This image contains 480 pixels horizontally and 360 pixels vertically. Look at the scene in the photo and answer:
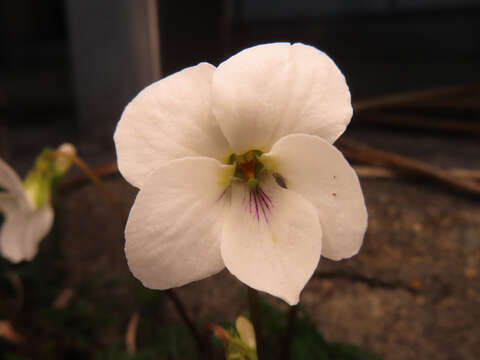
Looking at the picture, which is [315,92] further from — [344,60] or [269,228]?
[344,60]

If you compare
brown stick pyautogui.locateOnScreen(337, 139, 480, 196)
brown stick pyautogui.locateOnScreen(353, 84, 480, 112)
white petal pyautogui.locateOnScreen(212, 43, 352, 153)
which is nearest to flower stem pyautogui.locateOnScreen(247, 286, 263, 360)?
white petal pyautogui.locateOnScreen(212, 43, 352, 153)

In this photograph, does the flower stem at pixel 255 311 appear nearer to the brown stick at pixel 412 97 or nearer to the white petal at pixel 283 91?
the white petal at pixel 283 91

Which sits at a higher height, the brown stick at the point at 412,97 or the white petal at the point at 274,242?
the white petal at the point at 274,242

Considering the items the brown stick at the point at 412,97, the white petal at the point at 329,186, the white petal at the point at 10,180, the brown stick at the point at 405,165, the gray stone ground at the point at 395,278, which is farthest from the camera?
the brown stick at the point at 412,97

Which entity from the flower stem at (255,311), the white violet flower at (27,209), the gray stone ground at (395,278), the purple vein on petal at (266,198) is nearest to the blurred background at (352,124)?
the gray stone ground at (395,278)

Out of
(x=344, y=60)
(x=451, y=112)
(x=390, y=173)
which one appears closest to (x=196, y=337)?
(x=390, y=173)

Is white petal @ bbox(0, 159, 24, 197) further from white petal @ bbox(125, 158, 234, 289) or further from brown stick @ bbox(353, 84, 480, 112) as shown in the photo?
Answer: brown stick @ bbox(353, 84, 480, 112)

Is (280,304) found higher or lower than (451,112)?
lower
